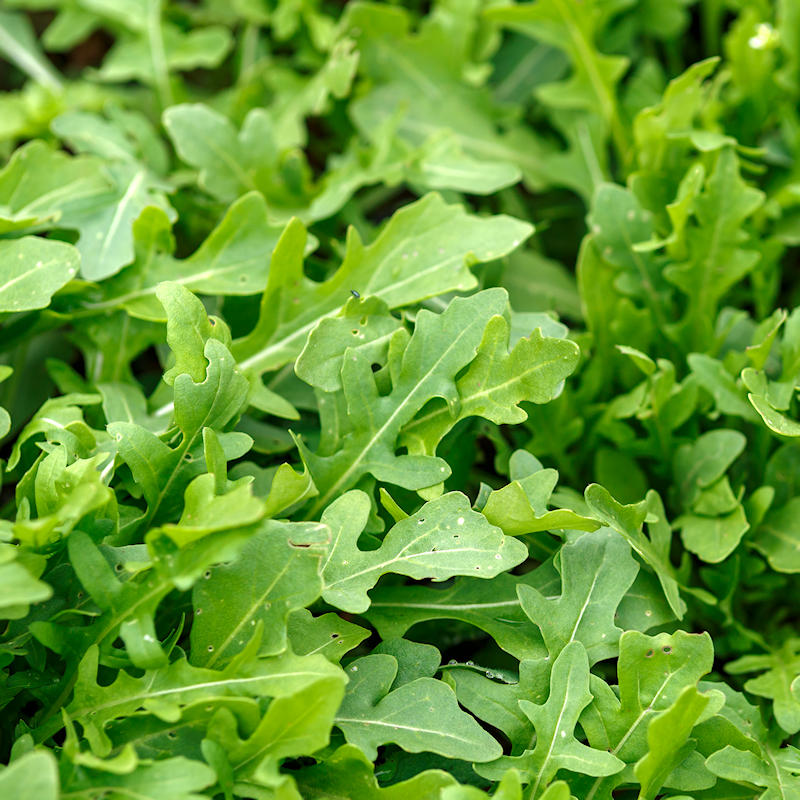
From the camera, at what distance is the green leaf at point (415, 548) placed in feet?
2.70

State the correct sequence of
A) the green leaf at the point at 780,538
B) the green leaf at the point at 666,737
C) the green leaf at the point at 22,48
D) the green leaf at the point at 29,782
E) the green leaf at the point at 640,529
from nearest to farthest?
1. the green leaf at the point at 29,782
2. the green leaf at the point at 666,737
3. the green leaf at the point at 640,529
4. the green leaf at the point at 780,538
5. the green leaf at the point at 22,48

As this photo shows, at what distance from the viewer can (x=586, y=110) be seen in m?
1.45

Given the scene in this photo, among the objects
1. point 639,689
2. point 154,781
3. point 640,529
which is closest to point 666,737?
point 639,689

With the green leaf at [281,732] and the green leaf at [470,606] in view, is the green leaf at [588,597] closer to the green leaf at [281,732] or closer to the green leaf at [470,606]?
the green leaf at [470,606]

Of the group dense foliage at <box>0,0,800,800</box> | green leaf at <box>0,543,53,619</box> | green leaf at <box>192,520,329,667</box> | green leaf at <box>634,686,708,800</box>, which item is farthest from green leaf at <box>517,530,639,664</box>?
green leaf at <box>0,543,53,619</box>

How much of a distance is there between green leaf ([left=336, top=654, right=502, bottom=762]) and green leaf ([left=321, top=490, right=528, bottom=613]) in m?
0.08

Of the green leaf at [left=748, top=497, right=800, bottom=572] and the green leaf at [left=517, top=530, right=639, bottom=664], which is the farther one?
the green leaf at [left=748, top=497, right=800, bottom=572]

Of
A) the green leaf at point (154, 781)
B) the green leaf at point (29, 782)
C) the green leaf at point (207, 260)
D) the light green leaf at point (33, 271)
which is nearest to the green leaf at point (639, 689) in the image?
the green leaf at point (154, 781)

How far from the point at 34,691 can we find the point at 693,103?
108 cm

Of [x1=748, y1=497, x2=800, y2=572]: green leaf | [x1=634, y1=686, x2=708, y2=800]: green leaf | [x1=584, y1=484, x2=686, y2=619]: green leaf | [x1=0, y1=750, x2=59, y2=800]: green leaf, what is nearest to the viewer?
[x1=0, y1=750, x2=59, y2=800]: green leaf

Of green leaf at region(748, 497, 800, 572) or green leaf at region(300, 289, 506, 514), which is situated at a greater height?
green leaf at region(300, 289, 506, 514)

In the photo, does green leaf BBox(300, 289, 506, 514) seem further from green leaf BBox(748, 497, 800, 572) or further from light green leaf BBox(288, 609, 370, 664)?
green leaf BBox(748, 497, 800, 572)

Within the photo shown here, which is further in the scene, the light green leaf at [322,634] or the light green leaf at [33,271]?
the light green leaf at [33,271]

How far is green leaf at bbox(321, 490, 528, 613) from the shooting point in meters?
0.82
